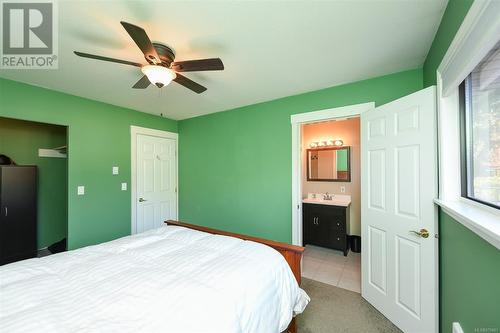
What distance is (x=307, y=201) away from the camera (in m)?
3.57

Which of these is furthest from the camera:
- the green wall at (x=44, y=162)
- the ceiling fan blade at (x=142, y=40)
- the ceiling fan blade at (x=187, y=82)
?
the green wall at (x=44, y=162)

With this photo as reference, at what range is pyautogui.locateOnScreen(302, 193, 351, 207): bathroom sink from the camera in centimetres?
334


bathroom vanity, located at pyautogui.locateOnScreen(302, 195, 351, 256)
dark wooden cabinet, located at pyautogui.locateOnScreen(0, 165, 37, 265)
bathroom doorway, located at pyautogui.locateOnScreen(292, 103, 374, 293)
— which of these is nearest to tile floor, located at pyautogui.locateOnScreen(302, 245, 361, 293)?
bathroom doorway, located at pyautogui.locateOnScreen(292, 103, 374, 293)

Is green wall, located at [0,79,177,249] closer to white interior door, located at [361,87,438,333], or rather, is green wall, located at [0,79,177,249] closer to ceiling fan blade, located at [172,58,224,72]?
ceiling fan blade, located at [172,58,224,72]

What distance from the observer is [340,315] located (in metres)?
1.93

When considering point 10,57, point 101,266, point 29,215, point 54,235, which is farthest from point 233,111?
point 54,235

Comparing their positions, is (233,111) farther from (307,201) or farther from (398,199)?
(398,199)

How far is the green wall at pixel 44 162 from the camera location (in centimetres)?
312

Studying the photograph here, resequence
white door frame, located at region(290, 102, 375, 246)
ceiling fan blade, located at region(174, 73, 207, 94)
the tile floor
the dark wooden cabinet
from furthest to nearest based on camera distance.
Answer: the dark wooden cabinet
white door frame, located at region(290, 102, 375, 246)
the tile floor
ceiling fan blade, located at region(174, 73, 207, 94)

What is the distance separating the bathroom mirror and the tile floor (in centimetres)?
126

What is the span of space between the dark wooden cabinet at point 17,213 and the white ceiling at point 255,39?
4.80 ft

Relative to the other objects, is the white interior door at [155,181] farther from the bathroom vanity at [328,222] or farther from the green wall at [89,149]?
the bathroom vanity at [328,222]

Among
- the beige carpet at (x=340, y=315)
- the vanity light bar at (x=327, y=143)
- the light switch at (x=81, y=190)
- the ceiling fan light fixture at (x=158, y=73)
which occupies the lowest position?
the beige carpet at (x=340, y=315)

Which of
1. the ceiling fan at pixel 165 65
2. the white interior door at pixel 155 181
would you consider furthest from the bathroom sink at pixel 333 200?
the ceiling fan at pixel 165 65
